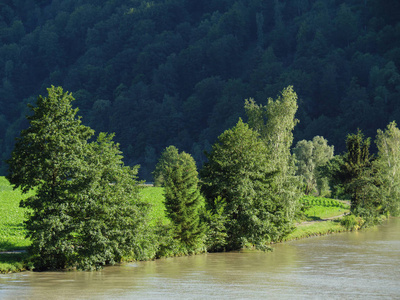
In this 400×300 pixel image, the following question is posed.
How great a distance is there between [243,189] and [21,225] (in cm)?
2002

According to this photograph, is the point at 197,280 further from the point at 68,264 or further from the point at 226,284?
the point at 68,264

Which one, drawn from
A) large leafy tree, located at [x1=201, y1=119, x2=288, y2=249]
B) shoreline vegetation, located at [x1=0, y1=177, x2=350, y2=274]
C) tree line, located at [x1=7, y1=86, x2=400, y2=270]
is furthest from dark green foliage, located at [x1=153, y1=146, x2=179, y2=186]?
large leafy tree, located at [x1=201, y1=119, x2=288, y2=249]

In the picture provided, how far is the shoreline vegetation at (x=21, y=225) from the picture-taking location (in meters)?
39.2

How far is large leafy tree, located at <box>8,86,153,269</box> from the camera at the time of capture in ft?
125

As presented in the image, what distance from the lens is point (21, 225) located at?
5397 centimetres

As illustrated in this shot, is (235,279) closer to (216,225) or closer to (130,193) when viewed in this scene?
(130,193)

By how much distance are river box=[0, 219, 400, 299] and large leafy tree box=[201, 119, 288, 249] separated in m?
1.94

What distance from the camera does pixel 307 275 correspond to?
41312 millimetres

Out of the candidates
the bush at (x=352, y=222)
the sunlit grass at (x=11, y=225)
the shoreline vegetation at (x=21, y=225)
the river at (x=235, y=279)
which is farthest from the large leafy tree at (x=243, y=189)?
the bush at (x=352, y=222)

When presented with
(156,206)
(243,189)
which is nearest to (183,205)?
(243,189)

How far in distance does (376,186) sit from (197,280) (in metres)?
51.0

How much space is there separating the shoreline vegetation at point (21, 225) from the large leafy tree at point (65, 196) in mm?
2001

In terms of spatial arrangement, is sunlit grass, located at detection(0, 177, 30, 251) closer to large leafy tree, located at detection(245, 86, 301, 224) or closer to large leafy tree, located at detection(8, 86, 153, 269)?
large leafy tree, located at detection(8, 86, 153, 269)

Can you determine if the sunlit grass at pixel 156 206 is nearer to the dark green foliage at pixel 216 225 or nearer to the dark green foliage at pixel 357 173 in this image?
the dark green foliage at pixel 216 225
